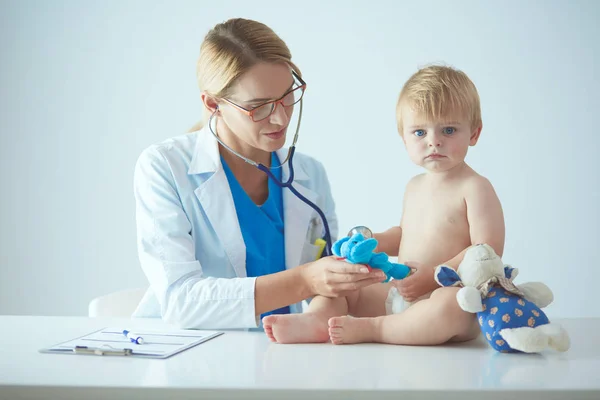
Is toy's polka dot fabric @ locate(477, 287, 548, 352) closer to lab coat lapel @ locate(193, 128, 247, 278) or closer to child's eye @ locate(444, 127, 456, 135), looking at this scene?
child's eye @ locate(444, 127, 456, 135)

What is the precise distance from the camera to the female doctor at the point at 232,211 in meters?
1.51

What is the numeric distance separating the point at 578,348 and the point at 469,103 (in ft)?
1.82

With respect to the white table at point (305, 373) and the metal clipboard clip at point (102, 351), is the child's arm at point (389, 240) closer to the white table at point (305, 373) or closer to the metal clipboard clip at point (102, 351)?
the white table at point (305, 373)

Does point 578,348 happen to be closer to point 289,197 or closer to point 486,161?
point 289,197

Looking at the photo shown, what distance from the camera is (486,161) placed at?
3.73 m

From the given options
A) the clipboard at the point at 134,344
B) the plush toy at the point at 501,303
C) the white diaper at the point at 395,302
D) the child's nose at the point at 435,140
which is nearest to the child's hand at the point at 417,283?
the white diaper at the point at 395,302

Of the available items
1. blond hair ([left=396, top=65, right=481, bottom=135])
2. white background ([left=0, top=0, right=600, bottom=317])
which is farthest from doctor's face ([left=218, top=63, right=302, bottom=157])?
white background ([left=0, top=0, right=600, bottom=317])

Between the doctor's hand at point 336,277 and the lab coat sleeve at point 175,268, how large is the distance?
5.2 inches

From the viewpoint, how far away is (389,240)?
167cm

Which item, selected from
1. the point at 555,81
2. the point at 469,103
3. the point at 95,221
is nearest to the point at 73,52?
the point at 95,221

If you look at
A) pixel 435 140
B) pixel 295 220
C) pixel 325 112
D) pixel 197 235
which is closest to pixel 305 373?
pixel 435 140

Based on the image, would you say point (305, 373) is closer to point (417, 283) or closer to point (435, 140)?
point (417, 283)

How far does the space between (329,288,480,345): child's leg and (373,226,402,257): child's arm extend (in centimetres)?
34

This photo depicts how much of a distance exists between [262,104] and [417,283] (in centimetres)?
57
